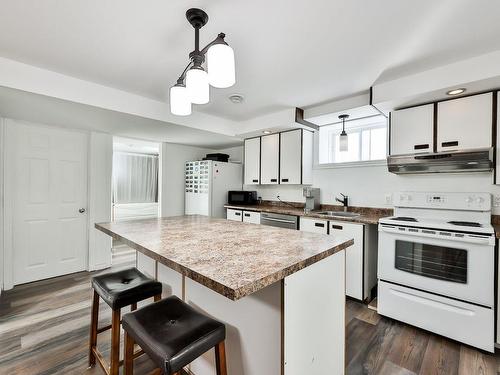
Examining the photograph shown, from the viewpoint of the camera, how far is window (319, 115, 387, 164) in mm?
3266

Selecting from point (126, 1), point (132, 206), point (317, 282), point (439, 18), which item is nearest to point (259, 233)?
point (317, 282)

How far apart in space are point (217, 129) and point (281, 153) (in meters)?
1.05

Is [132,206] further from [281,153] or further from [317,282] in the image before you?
[317,282]

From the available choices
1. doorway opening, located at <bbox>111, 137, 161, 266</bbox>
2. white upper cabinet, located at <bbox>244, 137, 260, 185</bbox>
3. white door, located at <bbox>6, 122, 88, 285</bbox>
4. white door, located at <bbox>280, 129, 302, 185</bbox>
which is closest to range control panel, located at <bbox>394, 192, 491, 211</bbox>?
white door, located at <bbox>280, 129, 302, 185</bbox>

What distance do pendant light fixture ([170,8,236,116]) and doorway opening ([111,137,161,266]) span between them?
4637mm

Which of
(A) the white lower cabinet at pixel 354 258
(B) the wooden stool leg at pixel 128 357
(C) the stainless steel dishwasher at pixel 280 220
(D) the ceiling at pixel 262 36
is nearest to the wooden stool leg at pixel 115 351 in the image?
(B) the wooden stool leg at pixel 128 357

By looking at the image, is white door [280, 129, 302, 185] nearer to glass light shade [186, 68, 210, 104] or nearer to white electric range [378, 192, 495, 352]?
white electric range [378, 192, 495, 352]

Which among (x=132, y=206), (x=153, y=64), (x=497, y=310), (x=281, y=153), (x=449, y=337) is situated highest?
(x=153, y=64)

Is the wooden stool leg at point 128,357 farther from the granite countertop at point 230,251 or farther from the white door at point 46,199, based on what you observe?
the white door at point 46,199

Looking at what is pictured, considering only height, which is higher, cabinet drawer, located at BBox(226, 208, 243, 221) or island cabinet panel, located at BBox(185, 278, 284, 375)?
cabinet drawer, located at BBox(226, 208, 243, 221)

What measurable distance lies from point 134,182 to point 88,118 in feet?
12.2

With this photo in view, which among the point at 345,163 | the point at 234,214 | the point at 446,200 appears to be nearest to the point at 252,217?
the point at 234,214

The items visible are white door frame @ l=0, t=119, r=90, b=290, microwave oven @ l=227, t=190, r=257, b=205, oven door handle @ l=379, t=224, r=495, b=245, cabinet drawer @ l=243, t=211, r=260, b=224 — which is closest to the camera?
oven door handle @ l=379, t=224, r=495, b=245

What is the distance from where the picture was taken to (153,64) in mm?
2098
